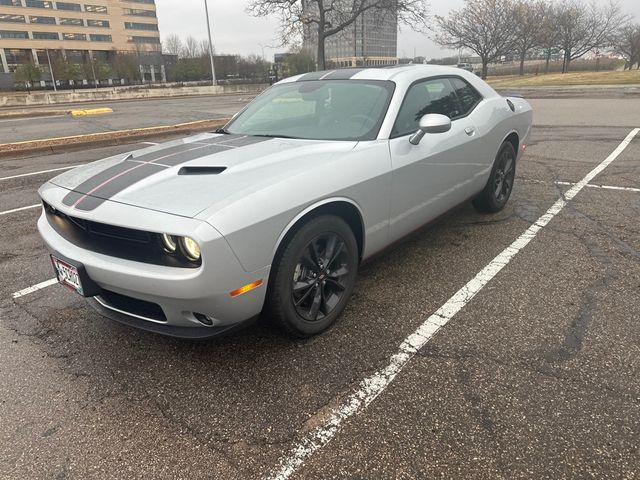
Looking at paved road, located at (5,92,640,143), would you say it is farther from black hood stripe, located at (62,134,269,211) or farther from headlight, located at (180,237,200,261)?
headlight, located at (180,237,200,261)

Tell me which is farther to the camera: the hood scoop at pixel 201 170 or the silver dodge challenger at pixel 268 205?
the hood scoop at pixel 201 170

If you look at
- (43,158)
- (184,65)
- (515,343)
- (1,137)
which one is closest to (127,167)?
(515,343)

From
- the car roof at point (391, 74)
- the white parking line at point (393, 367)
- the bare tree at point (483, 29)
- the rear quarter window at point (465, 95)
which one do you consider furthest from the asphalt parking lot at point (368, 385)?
the bare tree at point (483, 29)

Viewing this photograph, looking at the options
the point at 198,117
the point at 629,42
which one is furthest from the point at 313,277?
the point at 629,42

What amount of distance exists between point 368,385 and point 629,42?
6092cm

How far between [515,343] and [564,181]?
425cm

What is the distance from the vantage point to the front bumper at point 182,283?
7.02ft

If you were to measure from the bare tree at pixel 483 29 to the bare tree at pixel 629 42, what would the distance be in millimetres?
15002

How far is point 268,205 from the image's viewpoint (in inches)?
92.0

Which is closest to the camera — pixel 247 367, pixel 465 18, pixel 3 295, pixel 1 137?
pixel 247 367

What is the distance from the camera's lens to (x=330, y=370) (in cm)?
256

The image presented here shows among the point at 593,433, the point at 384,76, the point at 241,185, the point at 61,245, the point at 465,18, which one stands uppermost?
the point at 465,18

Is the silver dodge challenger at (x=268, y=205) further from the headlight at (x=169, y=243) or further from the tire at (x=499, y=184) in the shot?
the tire at (x=499, y=184)

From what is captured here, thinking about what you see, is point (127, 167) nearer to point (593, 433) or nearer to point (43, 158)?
point (593, 433)
